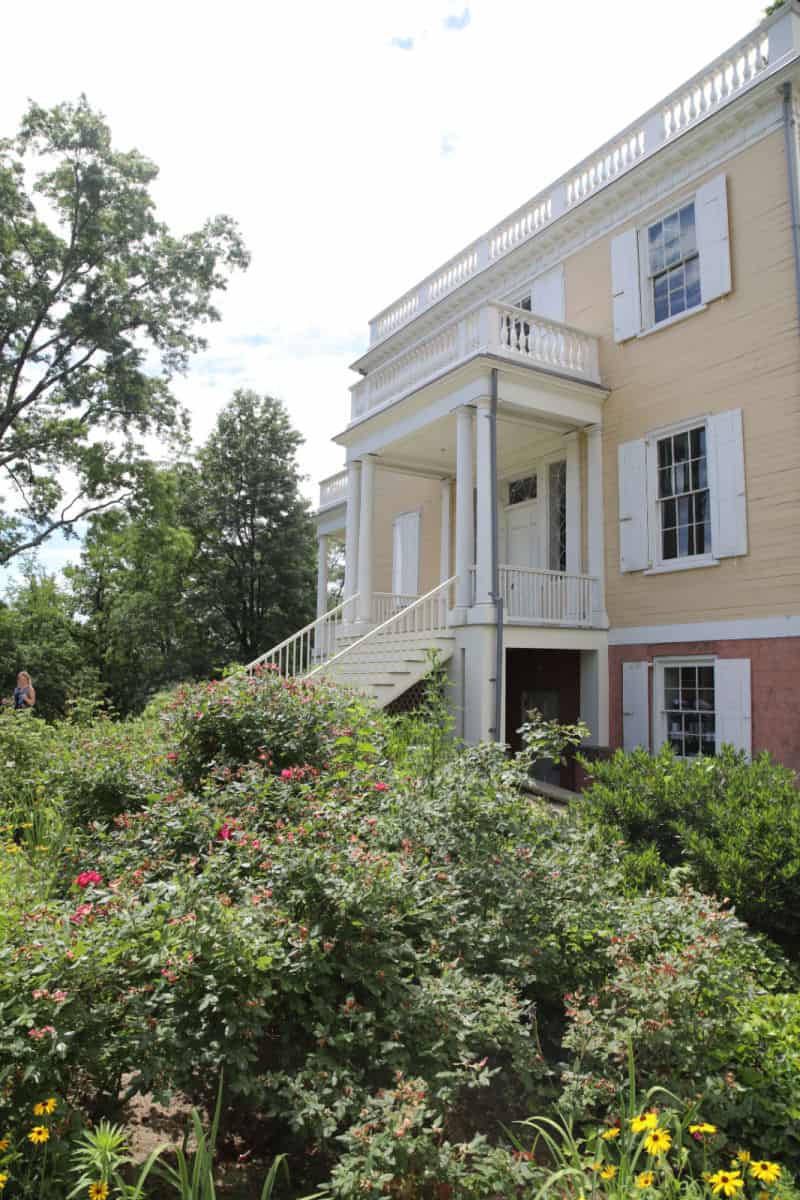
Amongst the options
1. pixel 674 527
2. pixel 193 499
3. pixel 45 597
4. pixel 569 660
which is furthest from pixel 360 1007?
pixel 45 597

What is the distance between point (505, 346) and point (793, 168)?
147 inches

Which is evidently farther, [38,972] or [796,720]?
[796,720]

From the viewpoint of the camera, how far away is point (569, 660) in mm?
11844

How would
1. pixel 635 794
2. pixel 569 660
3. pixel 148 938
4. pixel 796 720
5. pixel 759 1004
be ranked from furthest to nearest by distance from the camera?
pixel 569 660
pixel 796 720
pixel 635 794
pixel 759 1004
pixel 148 938

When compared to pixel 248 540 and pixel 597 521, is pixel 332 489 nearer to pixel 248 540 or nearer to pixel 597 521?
pixel 597 521

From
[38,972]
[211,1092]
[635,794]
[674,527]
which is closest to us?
[38,972]

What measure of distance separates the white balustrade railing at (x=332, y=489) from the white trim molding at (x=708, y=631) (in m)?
8.30

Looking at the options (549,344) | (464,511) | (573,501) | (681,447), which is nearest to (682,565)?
(681,447)

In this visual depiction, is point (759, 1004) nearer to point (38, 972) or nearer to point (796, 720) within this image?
point (38, 972)

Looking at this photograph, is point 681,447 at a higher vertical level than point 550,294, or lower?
lower

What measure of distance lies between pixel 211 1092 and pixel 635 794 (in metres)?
3.50

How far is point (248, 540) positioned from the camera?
25.9 m

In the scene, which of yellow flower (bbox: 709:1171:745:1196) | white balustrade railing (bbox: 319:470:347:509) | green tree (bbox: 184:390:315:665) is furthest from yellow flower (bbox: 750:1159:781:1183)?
green tree (bbox: 184:390:315:665)

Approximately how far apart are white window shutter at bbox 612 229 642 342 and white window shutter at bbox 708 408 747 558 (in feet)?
6.99
